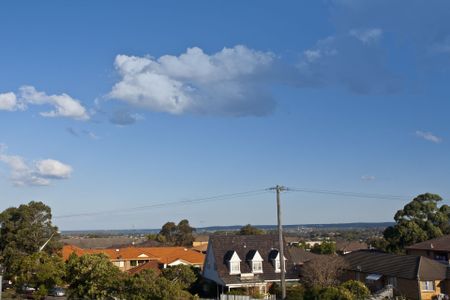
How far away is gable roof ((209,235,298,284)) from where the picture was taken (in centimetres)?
4852

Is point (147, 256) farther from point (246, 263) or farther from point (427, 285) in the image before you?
point (427, 285)

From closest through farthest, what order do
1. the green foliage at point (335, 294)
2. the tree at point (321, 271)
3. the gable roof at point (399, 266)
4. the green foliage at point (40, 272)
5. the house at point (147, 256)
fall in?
the green foliage at point (335, 294) → the green foliage at point (40, 272) → the gable roof at point (399, 266) → the tree at point (321, 271) → the house at point (147, 256)

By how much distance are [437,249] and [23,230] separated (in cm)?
4663

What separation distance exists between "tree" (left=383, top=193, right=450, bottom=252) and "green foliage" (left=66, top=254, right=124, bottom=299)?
1696 inches

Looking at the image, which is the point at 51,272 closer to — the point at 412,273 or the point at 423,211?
the point at 412,273

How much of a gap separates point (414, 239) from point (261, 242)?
24.9 metres

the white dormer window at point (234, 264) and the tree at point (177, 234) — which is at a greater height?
the tree at point (177, 234)

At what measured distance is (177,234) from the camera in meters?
118

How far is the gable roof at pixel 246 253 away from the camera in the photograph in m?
48.5

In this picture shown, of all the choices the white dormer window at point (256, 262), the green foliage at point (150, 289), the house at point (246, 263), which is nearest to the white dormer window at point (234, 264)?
the house at point (246, 263)

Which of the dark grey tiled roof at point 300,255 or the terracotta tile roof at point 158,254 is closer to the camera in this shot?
the dark grey tiled roof at point 300,255

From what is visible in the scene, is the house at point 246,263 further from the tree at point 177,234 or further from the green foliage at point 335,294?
the tree at point 177,234

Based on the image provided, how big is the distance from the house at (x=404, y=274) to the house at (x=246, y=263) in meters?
7.09

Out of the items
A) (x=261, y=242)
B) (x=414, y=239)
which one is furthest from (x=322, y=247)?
(x=261, y=242)
